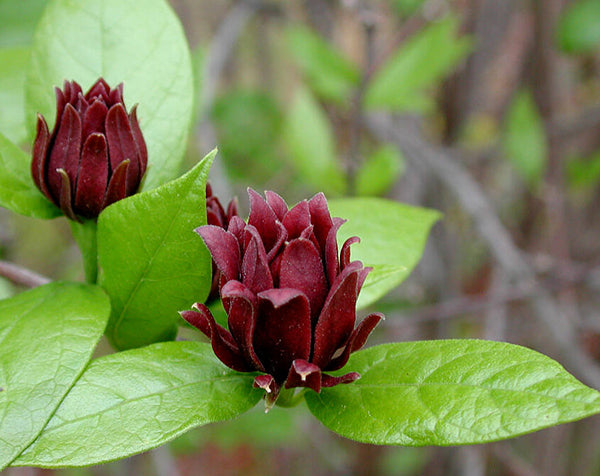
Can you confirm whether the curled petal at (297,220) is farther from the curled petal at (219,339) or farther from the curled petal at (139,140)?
the curled petal at (139,140)

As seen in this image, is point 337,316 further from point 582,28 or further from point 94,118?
point 582,28

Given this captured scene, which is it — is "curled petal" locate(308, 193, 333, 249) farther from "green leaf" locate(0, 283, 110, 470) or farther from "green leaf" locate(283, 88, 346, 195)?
"green leaf" locate(283, 88, 346, 195)

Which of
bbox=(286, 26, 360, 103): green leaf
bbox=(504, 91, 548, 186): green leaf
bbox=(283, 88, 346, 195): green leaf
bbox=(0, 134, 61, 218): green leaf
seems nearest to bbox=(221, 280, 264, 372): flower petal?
bbox=(0, 134, 61, 218): green leaf

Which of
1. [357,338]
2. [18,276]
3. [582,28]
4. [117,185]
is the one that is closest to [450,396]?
[357,338]

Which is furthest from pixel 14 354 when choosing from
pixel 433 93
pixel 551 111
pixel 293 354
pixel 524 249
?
pixel 433 93

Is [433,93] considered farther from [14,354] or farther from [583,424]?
[14,354]

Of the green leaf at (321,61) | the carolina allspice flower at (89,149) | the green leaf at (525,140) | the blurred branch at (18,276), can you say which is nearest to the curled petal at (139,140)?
the carolina allspice flower at (89,149)
